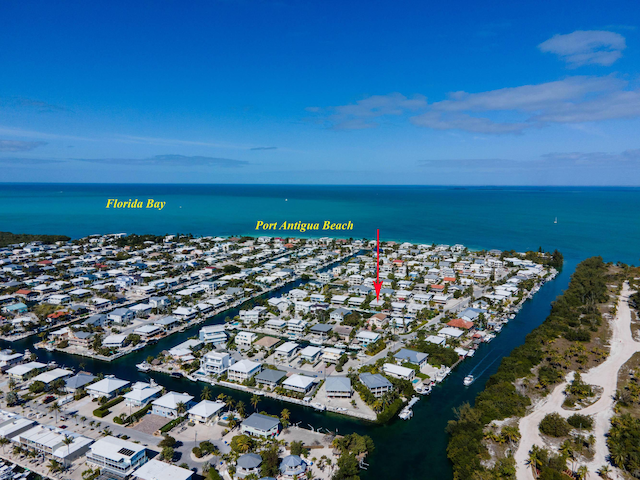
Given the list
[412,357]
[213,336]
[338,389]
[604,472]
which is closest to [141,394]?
[213,336]

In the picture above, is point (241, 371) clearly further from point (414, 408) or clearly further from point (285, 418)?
point (414, 408)

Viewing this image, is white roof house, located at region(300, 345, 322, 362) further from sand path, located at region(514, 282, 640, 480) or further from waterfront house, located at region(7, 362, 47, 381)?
waterfront house, located at region(7, 362, 47, 381)

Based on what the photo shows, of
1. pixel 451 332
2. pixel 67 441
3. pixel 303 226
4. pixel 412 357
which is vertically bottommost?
pixel 412 357

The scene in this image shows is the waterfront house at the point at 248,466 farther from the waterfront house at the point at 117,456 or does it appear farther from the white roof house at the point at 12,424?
the white roof house at the point at 12,424

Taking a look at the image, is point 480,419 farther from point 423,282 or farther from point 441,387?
point 423,282

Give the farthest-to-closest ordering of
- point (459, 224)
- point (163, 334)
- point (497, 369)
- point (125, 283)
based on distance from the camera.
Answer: point (459, 224)
point (125, 283)
point (163, 334)
point (497, 369)

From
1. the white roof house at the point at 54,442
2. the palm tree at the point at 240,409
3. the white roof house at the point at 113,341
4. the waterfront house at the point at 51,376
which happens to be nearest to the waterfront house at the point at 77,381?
the waterfront house at the point at 51,376

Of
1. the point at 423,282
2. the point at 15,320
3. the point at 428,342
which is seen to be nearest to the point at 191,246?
the point at 15,320
